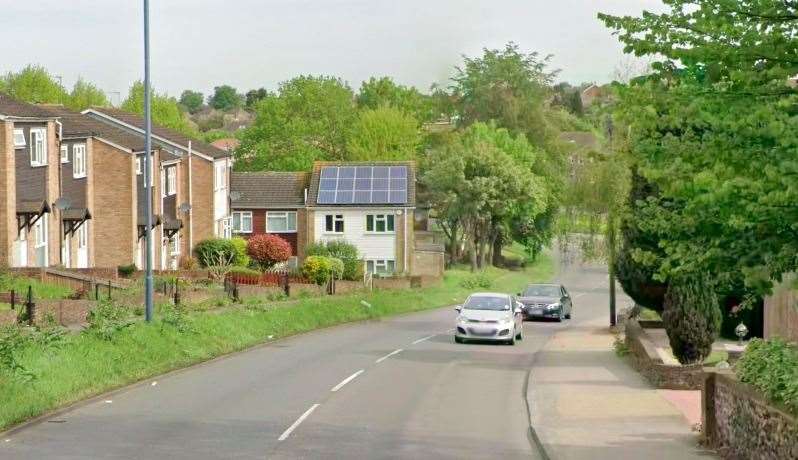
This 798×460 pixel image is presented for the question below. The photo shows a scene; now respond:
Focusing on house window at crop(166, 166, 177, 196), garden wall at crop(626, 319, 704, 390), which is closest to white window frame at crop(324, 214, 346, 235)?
house window at crop(166, 166, 177, 196)

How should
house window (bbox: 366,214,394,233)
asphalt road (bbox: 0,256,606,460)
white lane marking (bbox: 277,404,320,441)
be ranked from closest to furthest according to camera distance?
asphalt road (bbox: 0,256,606,460)
white lane marking (bbox: 277,404,320,441)
house window (bbox: 366,214,394,233)

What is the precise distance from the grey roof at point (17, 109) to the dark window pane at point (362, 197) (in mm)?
27578

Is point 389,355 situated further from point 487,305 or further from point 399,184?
point 399,184

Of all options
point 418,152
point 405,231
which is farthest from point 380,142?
point 405,231

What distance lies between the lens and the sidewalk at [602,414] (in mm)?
17172

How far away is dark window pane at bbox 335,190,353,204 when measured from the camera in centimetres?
7169

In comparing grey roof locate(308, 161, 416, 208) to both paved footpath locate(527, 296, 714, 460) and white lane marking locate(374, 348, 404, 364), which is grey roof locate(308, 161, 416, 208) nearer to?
white lane marking locate(374, 348, 404, 364)

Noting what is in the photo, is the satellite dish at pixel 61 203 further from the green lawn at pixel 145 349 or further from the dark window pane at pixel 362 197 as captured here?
the dark window pane at pixel 362 197

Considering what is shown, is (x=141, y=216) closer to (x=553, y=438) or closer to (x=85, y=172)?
(x=85, y=172)

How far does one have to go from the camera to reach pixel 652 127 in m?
12.4

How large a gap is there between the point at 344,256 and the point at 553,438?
4648cm

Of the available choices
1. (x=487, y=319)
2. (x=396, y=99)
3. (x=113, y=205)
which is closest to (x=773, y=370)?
(x=487, y=319)

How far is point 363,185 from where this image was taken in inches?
2864

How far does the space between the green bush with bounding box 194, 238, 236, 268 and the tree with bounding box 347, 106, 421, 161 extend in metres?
31.4
